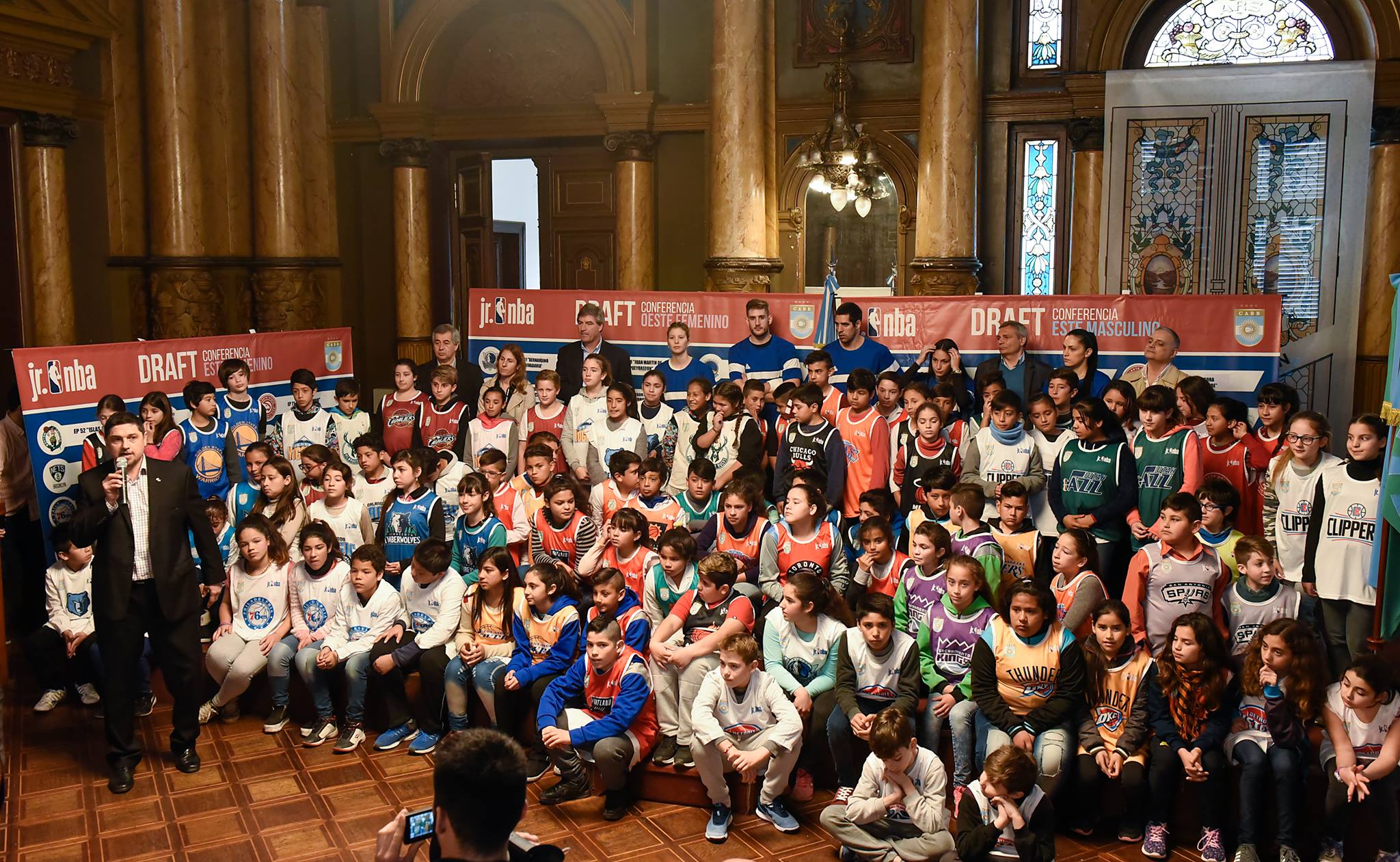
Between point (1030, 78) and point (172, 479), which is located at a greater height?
point (1030, 78)

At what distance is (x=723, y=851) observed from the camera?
17.8 feet

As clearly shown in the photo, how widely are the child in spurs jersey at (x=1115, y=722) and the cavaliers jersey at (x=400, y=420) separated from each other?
5272mm

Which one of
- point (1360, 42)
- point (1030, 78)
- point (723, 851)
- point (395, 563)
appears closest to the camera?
point (723, 851)

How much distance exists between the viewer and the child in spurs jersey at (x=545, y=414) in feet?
27.7

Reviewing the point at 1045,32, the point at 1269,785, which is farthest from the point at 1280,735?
the point at 1045,32

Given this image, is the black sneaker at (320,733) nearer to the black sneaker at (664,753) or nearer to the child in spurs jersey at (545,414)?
the black sneaker at (664,753)

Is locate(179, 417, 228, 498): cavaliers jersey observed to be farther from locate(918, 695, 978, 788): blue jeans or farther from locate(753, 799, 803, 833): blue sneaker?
locate(918, 695, 978, 788): blue jeans

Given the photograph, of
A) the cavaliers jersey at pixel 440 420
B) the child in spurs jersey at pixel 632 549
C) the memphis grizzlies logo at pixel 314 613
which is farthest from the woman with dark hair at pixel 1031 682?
the cavaliers jersey at pixel 440 420

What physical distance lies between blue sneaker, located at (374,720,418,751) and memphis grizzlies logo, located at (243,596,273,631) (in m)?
0.93

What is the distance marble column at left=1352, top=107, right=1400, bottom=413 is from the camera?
10.3 m

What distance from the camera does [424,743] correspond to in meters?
6.49

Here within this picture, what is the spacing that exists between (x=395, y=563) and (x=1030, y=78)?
7451 millimetres

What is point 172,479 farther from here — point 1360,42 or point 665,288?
point 1360,42

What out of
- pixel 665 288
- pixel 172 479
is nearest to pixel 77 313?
pixel 665 288
